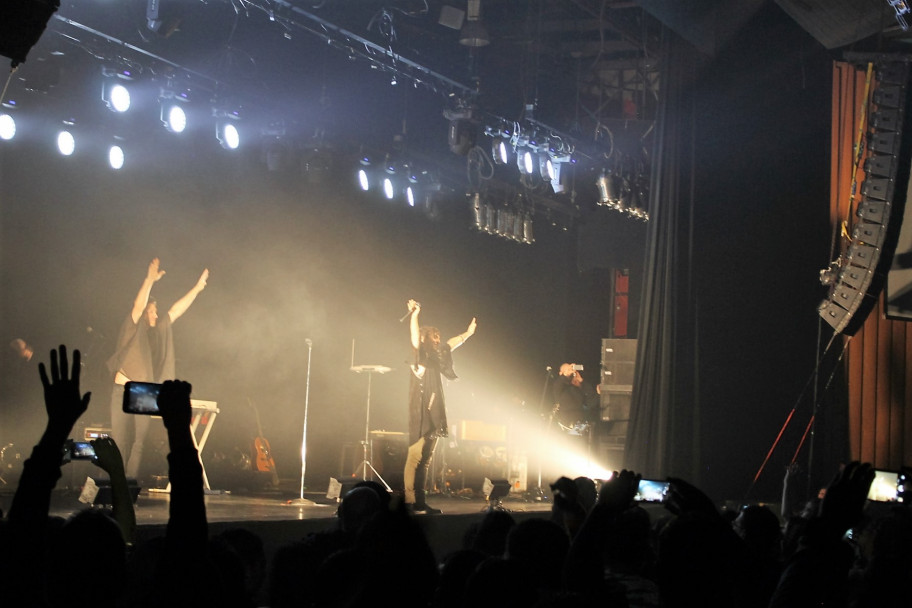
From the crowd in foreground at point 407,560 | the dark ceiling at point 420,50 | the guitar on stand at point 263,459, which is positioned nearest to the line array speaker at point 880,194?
the dark ceiling at point 420,50

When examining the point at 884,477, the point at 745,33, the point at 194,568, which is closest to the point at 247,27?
the point at 745,33

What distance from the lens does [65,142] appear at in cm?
1062

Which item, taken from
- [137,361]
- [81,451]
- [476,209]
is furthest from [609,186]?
[81,451]

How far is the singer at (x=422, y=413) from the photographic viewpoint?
914 cm

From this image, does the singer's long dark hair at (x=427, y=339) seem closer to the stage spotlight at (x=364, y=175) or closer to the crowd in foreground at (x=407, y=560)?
the stage spotlight at (x=364, y=175)

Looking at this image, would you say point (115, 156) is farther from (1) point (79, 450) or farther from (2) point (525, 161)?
(1) point (79, 450)

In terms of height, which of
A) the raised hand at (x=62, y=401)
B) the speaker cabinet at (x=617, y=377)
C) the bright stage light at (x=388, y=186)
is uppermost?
the bright stage light at (x=388, y=186)

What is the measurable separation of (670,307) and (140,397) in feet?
24.7

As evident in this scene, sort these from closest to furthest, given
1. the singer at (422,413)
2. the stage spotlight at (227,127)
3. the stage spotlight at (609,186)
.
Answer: the singer at (422,413), the stage spotlight at (227,127), the stage spotlight at (609,186)

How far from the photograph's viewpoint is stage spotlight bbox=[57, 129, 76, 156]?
10.6 m

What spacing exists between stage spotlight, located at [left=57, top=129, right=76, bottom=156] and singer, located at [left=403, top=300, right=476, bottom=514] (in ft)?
14.3

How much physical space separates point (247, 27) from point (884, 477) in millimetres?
9261

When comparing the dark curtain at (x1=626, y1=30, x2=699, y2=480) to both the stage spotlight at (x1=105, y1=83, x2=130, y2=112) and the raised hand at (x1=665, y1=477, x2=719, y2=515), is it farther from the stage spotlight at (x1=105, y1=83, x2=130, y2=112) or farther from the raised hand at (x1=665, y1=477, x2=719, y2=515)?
the raised hand at (x1=665, y1=477, x2=719, y2=515)

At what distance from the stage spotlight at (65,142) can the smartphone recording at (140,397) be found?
28.0 ft
